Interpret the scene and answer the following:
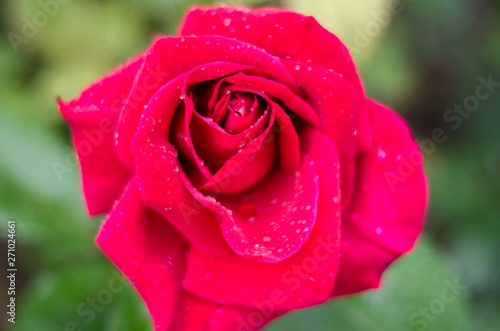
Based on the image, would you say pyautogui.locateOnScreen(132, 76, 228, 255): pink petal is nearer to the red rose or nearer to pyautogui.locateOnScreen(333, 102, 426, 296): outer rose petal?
the red rose

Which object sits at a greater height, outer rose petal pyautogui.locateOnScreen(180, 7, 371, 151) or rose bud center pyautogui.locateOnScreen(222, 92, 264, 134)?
outer rose petal pyautogui.locateOnScreen(180, 7, 371, 151)

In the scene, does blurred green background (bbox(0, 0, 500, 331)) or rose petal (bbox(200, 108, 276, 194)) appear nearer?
rose petal (bbox(200, 108, 276, 194))

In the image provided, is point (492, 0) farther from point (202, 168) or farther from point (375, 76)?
point (202, 168)

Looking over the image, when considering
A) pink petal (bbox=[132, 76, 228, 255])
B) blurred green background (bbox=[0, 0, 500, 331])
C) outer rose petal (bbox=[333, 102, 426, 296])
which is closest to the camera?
pink petal (bbox=[132, 76, 228, 255])

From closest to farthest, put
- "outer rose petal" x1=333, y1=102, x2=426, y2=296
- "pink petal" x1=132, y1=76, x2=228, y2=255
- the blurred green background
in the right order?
"pink petal" x1=132, y1=76, x2=228, y2=255
"outer rose petal" x1=333, y1=102, x2=426, y2=296
the blurred green background

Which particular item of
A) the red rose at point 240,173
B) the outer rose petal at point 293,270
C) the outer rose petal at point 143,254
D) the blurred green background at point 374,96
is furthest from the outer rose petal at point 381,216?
the blurred green background at point 374,96

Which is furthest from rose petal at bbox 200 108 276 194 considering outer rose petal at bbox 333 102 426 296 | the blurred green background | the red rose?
the blurred green background

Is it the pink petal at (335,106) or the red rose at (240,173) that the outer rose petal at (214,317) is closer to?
the red rose at (240,173)
